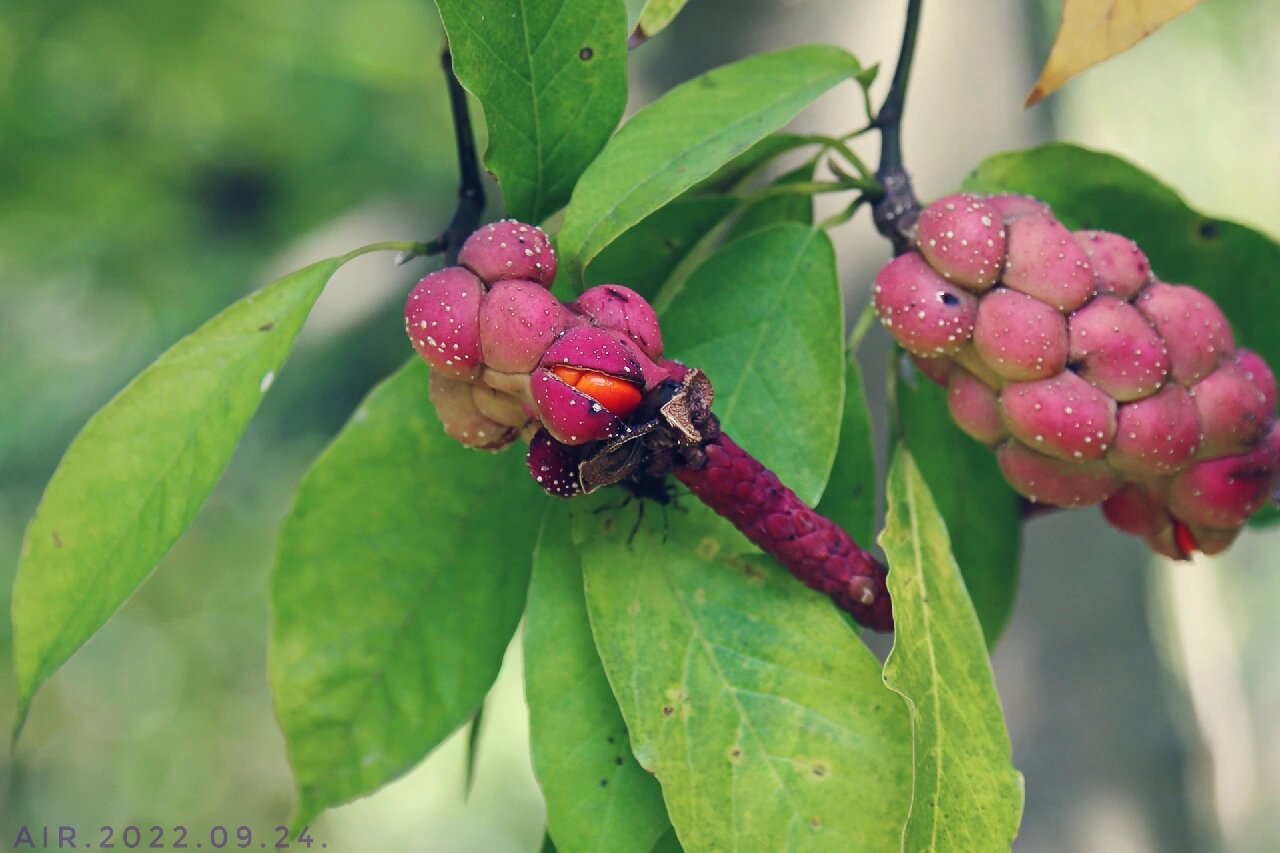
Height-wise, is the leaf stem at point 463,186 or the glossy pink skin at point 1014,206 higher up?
the glossy pink skin at point 1014,206

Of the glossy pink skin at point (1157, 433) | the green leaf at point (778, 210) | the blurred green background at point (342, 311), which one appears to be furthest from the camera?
the blurred green background at point (342, 311)

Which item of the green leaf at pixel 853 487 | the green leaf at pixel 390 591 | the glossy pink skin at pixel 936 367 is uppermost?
the glossy pink skin at pixel 936 367

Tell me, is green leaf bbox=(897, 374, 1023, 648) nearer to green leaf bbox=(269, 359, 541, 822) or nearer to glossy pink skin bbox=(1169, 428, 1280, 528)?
glossy pink skin bbox=(1169, 428, 1280, 528)

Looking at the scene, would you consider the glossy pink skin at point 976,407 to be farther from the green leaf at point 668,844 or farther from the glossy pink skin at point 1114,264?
the green leaf at point 668,844

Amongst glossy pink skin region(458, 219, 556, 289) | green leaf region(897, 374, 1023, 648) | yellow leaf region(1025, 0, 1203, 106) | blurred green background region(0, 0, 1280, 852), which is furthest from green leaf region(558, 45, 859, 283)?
blurred green background region(0, 0, 1280, 852)

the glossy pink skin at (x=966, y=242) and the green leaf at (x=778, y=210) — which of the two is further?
the green leaf at (x=778, y=210)

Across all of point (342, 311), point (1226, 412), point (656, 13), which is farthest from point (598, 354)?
point (342, 311)

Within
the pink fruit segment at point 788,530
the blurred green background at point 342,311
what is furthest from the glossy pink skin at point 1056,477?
the blurred green background at point 342,311

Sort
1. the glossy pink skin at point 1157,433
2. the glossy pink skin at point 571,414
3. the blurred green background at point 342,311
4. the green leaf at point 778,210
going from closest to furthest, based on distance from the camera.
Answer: the glossy pink skin at point 571,414, the glossy pink skin at point 1157,433, the green leaf at point 778,210, the blurred green background at point 342,311
